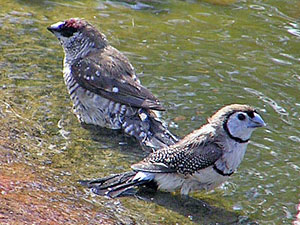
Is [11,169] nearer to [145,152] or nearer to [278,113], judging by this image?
[145,152]

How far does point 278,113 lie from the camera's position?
27.1ft

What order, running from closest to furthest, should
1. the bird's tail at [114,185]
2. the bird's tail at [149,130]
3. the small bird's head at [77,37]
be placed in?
1. the bird's tail at [114,185]
2. the bird's tail at [149,130]
3. the small bird's head at [77,37]

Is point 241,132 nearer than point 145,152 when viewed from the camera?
Yes

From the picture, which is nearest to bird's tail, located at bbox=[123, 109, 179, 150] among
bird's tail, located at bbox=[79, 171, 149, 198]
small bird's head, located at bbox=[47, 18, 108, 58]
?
bird's tail, located at bbox=[79, 171, 149, 198]

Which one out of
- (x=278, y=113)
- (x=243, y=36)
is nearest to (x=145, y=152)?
(x=278, y=113)

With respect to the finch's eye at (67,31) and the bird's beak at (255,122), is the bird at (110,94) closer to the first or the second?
the finch's eye at (67,31)

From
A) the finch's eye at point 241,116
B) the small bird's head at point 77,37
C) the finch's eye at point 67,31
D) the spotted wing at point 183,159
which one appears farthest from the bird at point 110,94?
the finch's eye at point 241,116

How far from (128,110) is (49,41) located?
2525 mm

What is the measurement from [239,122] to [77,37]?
287 centimetres

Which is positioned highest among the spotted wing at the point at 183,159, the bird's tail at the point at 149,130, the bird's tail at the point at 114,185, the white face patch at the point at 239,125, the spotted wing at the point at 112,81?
the white face patch at the point at 239,125

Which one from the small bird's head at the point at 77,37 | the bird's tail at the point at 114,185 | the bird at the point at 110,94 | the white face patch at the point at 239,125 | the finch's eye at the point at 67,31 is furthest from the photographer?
the finch's eye at the point at 67,31

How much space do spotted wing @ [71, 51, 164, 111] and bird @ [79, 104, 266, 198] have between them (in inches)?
45.3

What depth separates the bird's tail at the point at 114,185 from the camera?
639cm

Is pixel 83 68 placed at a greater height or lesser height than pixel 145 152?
greater
